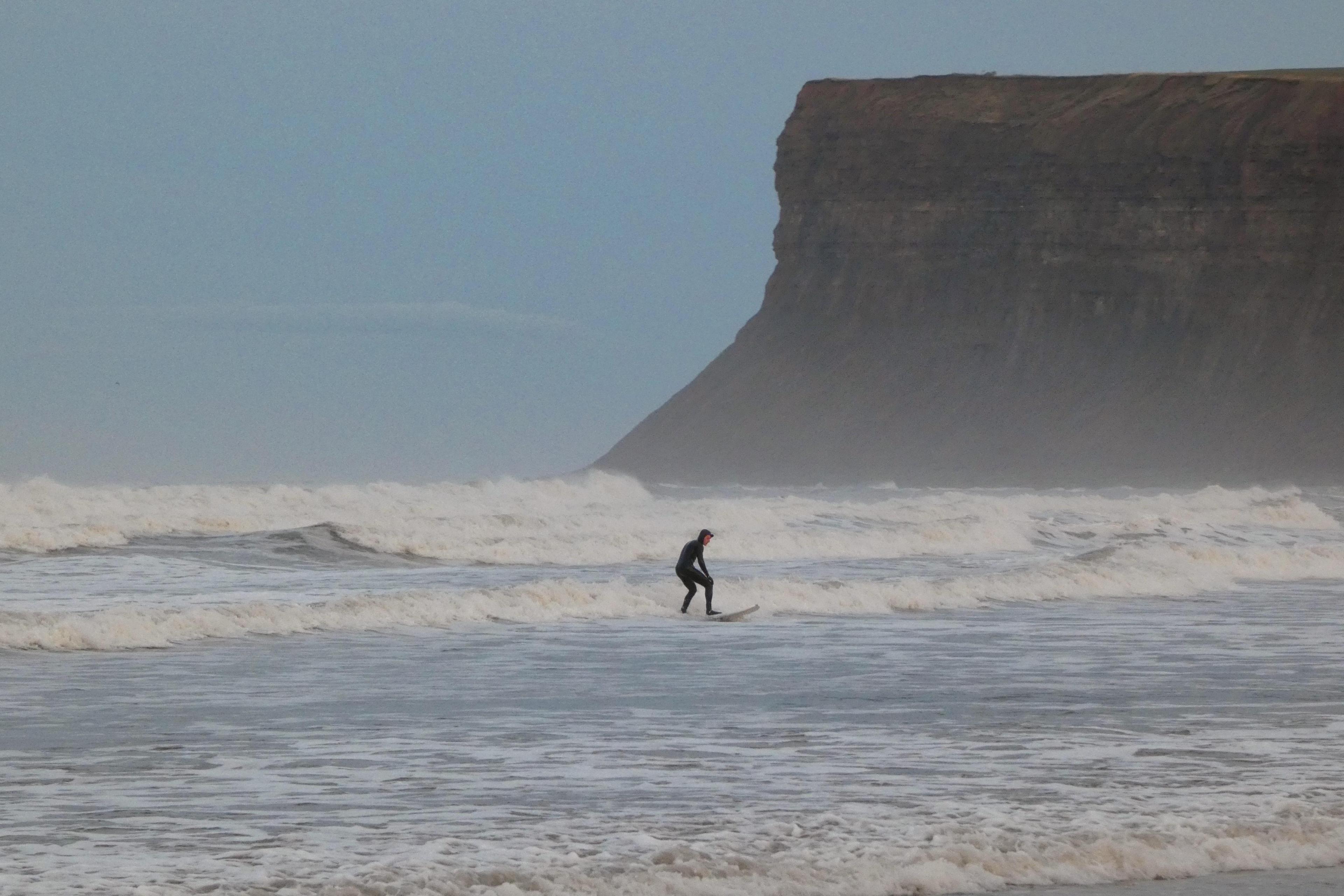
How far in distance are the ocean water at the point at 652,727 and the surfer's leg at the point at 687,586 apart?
9.0 inches

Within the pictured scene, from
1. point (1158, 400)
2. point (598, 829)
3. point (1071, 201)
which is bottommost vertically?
point (598, 829)

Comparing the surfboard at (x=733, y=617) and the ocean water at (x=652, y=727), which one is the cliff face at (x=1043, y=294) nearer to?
the ocean water at (x=652, y=727)

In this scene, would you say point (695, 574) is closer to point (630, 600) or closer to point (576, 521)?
point (630, 600)

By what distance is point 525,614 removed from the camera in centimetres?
2038

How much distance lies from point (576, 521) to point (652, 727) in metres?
25.8

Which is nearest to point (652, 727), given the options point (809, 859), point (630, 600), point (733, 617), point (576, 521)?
point (809, 859)

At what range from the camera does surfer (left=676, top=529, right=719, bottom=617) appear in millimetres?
20703

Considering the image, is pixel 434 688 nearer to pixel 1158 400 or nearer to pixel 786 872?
pixel 786 872

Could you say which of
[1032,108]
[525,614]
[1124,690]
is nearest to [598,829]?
[1124,690]

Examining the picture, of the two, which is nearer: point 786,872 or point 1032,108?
point 786,872

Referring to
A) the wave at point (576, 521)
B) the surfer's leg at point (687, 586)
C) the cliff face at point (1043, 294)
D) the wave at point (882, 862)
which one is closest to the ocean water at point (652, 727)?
the wave at point (882, 862)

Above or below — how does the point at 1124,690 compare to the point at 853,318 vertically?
below

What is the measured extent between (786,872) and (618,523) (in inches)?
1177

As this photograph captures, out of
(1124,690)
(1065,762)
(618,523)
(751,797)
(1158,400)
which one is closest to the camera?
(751,797)
